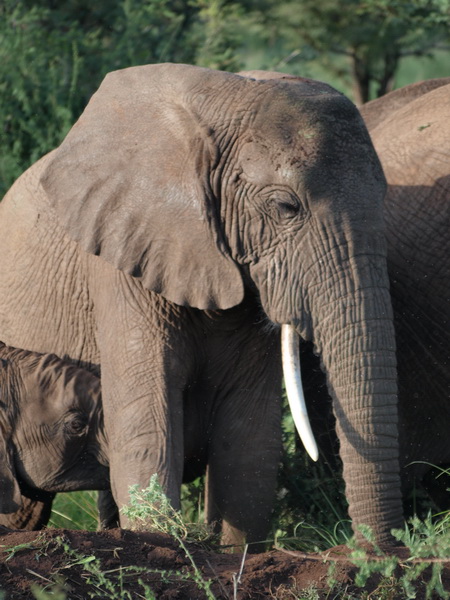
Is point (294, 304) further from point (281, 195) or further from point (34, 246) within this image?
point (34, 246)

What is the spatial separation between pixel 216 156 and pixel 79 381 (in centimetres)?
121

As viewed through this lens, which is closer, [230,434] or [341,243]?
[341,243]

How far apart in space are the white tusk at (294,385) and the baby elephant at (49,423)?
1.01 m

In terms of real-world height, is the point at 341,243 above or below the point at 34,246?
above

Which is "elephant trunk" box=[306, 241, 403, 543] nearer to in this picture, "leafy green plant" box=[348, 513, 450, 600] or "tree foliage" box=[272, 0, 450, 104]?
"leafy green plant" box=[348, 513, 450, 600]

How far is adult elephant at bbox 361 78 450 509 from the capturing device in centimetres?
515

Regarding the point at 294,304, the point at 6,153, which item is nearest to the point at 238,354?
the point at 294,304

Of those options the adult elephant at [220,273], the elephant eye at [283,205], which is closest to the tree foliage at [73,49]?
the adult elephant at [220,273]

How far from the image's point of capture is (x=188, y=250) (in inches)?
175

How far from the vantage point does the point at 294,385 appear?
432 cm

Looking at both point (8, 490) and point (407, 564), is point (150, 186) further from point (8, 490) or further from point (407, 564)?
point (407, 564)

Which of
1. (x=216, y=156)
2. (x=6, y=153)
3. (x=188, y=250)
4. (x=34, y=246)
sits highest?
(x=216, y=156)

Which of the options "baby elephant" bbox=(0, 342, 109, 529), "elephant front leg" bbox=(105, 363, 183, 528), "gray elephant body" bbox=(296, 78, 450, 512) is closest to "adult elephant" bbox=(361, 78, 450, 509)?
"gray elephant body" bbox=(296, 78, 450, 512)

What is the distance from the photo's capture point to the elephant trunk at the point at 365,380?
420cm
